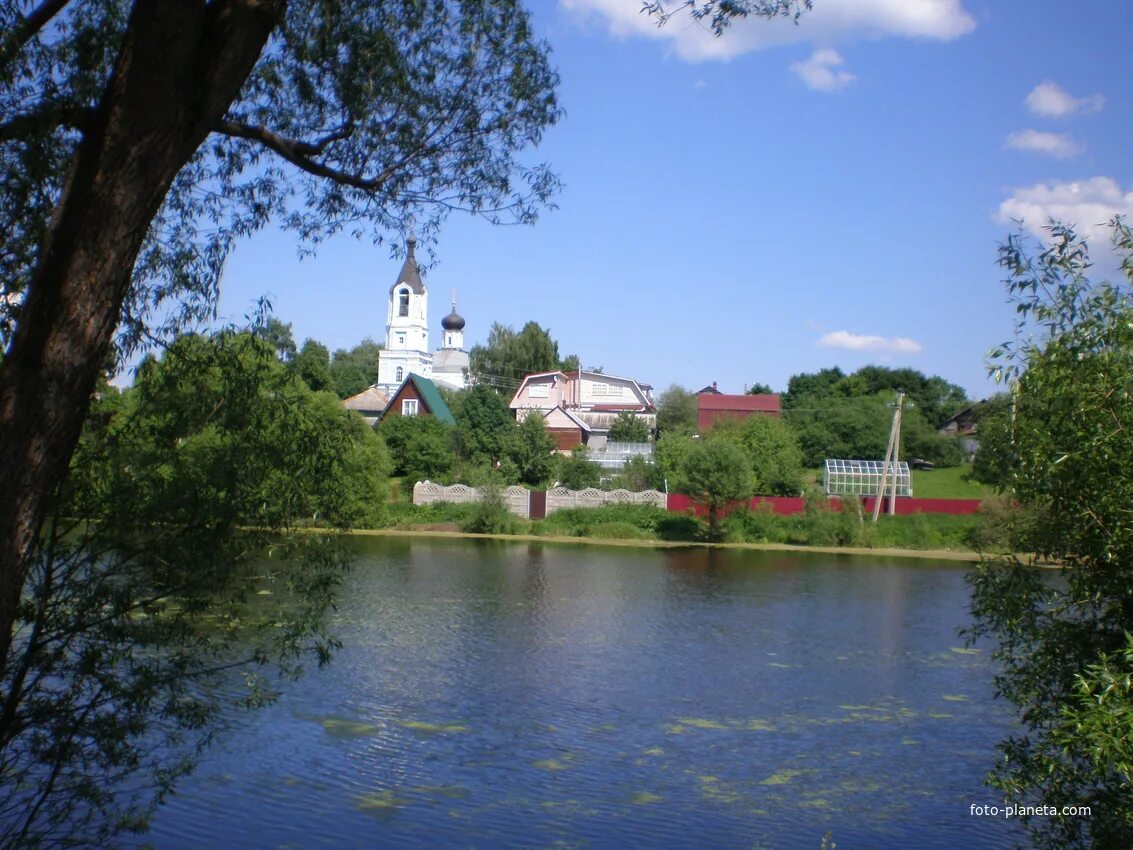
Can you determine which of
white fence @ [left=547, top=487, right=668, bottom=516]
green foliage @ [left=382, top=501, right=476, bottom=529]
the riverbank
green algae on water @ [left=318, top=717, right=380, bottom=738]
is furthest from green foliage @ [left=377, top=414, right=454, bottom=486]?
green algae on water @ [left=318, top=717, right=380, bottom=738]

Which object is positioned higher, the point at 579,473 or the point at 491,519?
the point at 579,473

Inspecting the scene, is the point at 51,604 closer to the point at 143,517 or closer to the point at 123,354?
the point at 143,517

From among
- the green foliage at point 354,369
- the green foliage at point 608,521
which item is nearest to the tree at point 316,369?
the green foliage at point 354,369

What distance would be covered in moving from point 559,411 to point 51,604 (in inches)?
2011

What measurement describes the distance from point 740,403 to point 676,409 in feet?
18.3

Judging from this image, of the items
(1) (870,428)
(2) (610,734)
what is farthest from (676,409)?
(2) (610,734)

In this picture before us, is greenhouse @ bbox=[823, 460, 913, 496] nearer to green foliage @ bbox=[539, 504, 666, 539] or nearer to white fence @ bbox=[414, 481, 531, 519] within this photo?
green foliage @ bbox=[539, 504, 666, 539]

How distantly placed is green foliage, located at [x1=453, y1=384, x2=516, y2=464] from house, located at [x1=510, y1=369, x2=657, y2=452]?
791cm

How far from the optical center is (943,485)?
47656mm

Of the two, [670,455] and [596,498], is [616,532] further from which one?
[670,455]

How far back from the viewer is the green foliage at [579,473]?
4391cm

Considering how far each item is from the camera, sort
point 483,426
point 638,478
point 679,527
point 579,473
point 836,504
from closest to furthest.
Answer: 1. point 836,504
2. point 679,527
3. point 638,478
4. point 579,473
5. point 483,426

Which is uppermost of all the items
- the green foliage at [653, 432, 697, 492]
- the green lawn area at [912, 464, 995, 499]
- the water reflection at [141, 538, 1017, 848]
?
the green foliage at [653, 432, 697, 492]

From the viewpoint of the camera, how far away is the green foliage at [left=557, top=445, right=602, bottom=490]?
144ft
